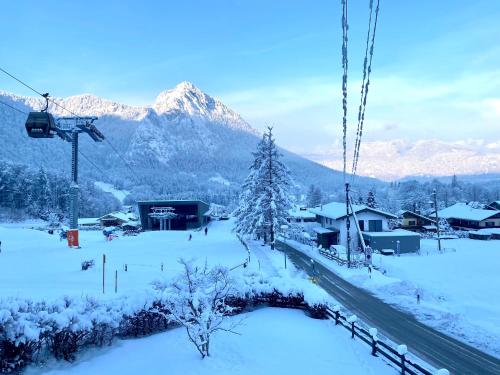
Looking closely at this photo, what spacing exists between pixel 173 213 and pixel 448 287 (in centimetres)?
6023

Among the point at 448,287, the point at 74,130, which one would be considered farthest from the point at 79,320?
the point at 74,130

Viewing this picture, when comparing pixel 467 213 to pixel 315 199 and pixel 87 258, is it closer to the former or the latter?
pixel 87 258

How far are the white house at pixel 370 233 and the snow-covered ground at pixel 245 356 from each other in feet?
129

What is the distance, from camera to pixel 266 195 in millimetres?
49156

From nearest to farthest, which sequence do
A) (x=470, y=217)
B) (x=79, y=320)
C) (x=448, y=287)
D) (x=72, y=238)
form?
1. (x=79, y=320)
2. (x=448, y=287)
3. (x=72, y=238)
4. (x=470, y=217)

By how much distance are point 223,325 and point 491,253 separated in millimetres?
48884

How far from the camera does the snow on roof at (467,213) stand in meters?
80.0

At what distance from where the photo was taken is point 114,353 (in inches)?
607

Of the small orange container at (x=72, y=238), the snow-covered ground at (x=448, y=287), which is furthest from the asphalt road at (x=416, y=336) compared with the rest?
the small orange container at (x=72, y=238)

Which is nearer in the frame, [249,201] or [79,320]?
[79,320]

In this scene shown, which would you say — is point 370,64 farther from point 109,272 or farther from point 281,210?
point 281,210

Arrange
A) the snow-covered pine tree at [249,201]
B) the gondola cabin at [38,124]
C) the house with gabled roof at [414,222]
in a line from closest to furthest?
1. the gondola cabin at [38,124]
2. the snow-covered pine tree at [249,201]
3. the house with gabled roof at [414,222]

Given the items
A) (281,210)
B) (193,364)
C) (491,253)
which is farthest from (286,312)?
(491,253)

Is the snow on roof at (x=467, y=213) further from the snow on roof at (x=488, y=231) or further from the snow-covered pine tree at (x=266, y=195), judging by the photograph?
the snow-covered pine tree at (x=266, y=195)
